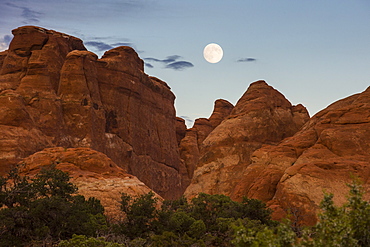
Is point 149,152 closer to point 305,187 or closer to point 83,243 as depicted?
point 305,187

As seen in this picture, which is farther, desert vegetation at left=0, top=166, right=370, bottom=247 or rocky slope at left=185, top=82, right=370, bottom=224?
rocky slope at left=185, top=82, right=370, bottom=224

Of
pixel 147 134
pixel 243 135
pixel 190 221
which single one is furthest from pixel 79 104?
pixel 190 221

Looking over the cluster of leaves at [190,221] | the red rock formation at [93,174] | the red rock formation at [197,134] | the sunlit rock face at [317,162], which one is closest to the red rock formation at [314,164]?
the sunlit rock face at [317,162]

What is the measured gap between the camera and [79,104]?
68.4 meters

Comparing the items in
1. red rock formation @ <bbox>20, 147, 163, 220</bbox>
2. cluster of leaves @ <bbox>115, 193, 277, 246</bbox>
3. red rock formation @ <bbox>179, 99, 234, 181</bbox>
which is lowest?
cluster of leaves @ <bbox>115, 193, 277, 246</bbox>

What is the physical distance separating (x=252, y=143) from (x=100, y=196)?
869 inches

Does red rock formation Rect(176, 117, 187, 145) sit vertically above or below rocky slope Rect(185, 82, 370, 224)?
above

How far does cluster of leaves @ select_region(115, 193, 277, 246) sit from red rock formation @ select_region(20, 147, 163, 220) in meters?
3.35

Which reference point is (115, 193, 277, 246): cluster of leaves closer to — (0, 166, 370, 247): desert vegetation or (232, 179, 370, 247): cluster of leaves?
(0, 166, 370, 247): desert vegetation

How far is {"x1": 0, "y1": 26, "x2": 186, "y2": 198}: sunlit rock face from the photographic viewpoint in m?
53.2

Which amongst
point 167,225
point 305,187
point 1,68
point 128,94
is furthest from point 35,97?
point 305,187

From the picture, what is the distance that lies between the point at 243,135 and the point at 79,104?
32312mm

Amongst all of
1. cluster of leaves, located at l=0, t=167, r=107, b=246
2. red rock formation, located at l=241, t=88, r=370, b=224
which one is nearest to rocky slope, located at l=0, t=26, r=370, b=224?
red rock formation, located at l=241, t=88, r=370, b=224

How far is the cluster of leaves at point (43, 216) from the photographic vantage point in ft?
Answer: 79.3
